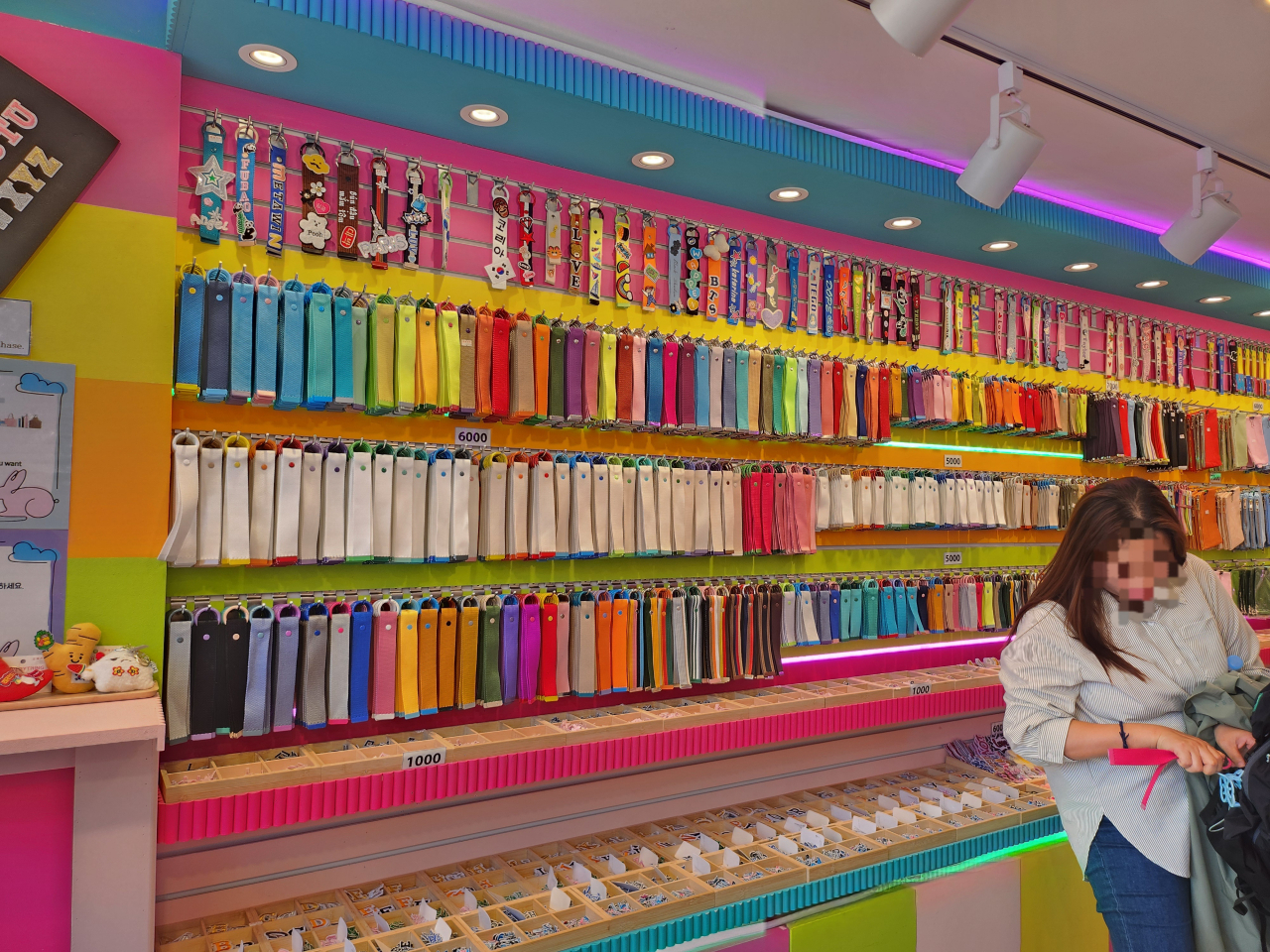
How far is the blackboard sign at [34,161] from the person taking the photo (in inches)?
89.7

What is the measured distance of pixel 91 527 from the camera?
2.36 meters

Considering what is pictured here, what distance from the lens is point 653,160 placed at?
3.29 m

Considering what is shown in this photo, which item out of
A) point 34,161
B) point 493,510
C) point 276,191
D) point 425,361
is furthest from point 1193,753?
point 34,161

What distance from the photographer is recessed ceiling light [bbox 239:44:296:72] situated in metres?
2.50

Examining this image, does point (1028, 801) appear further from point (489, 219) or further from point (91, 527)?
point (91, 527)

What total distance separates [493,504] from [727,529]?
1.02m

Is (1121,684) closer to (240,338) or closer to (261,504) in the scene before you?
(261,504)

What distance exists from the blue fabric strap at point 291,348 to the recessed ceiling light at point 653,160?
1.39m

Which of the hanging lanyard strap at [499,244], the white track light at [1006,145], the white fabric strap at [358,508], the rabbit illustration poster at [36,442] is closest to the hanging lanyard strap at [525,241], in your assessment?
the hanging lanyard strap at [499,244]

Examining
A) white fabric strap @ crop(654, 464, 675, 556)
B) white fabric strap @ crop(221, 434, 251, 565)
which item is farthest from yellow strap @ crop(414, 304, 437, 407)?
white fabric strap @ crop(654, 464, 675, 556)

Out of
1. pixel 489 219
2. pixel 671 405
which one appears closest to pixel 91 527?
pixel 489 219

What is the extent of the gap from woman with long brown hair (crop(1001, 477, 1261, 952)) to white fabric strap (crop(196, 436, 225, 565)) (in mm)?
2239

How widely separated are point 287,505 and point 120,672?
2.18 feet

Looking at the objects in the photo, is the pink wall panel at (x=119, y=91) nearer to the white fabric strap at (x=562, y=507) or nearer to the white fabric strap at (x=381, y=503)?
the white fabric strap at (x=381, y=503)
